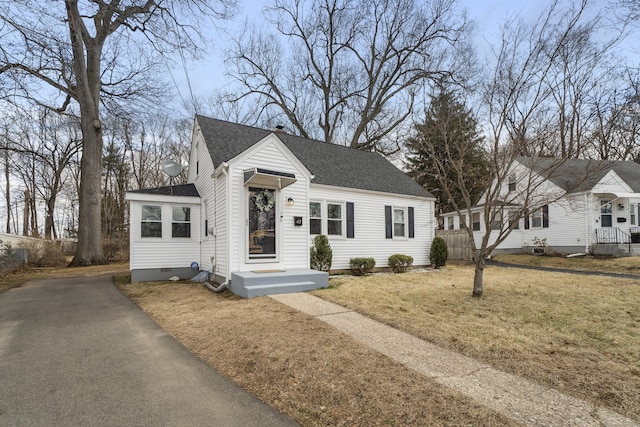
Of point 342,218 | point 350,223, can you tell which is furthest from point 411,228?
point 342,218

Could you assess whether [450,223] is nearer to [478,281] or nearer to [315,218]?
[315,218]

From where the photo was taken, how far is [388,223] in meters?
13.4

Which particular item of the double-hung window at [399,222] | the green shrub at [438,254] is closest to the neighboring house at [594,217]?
the green shrub at [438,254]

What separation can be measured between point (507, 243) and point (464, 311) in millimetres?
16760

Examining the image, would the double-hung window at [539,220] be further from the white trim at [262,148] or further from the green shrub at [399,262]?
the white trim at [262,148]

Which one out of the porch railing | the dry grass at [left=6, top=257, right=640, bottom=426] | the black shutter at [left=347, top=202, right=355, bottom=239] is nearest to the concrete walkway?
the dry grass at [left=6, top=257, right=640, bottom=426]

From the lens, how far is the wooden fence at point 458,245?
18.2 meters

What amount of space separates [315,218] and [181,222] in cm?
450

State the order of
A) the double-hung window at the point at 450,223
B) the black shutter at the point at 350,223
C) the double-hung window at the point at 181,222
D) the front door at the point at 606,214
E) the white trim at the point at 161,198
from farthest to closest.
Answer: the double-hung window at the point at 450,223 < the front door at the point at 606,214 < the black shutter at the point at 350,223 < the double-hung window at the point at 181,222 < the white trim at the point at 161,198

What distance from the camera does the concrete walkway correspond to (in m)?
2.76

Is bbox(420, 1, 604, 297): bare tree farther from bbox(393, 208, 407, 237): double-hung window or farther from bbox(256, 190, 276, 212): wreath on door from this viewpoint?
bbox(393, 208, 407, 237): double-hung window

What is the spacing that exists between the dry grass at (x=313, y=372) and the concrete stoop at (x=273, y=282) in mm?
1383

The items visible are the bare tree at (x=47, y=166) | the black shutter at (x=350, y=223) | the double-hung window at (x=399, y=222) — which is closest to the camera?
the black shutter at (x=350, y=223)

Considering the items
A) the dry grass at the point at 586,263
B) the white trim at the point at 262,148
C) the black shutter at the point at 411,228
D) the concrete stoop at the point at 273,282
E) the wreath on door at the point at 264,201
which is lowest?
the dry grass at the point at 586,263
